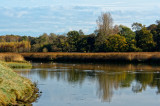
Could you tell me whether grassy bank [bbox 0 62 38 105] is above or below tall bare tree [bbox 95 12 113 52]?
below

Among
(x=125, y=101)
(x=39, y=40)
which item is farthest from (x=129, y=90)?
(x=39, y=40)

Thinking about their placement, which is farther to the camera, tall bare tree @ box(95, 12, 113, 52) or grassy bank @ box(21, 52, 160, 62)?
tall bare tree @ box(95, 12, 113, 52)

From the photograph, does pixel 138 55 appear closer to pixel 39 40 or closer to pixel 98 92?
pixel 98 92

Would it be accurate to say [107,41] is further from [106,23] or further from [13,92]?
[13,92]

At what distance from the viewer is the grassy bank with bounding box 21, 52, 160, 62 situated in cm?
5384

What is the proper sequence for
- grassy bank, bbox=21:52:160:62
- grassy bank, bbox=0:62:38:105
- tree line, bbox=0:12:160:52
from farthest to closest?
1. tree line, bbox=0:12:160:52
2. grassy bank, bbox=21:52:160:62
3. grassy bank, bbox=0:62:38:105

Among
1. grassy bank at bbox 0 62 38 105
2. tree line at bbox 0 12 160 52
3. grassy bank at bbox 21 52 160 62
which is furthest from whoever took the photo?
tree line at bbox 0 12 160 52

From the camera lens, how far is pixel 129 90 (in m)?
23.0

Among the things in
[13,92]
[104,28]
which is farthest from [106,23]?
[13,92]

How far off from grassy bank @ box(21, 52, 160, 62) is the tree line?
7.89 metres

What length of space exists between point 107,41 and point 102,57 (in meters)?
11.2

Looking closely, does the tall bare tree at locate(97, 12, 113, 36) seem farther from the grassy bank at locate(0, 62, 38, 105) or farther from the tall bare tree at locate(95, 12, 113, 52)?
the grassy bank at locate(0, 62, 38, 105)

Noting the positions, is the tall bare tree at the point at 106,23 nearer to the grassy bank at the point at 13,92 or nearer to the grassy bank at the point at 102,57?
the grassy bank at the point at 102,57

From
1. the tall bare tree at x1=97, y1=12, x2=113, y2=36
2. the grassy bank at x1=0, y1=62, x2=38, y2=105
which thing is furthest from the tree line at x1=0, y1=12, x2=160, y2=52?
the grassy bank at x1=0, y1=62, x2=38, y2=105
